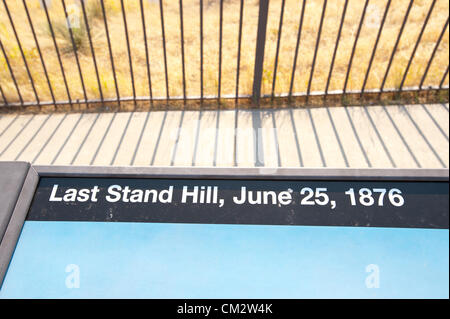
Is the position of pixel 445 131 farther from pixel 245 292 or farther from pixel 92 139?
pixel 92 139

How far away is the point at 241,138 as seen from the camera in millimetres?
2861

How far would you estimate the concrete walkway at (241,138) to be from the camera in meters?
2.62

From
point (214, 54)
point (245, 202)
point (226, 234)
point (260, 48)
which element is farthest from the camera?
point (214, 54)

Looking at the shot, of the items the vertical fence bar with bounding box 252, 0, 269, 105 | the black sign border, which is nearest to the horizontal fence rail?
the vertical fence bar with bounding box 252, 0, 269, 105

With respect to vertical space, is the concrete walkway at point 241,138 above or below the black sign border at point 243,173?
above

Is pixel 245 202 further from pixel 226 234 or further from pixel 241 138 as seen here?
pixel 241 138

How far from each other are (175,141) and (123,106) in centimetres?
79

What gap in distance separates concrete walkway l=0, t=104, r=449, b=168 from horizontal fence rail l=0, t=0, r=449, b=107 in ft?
0.82

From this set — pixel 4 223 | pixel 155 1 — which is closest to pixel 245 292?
pixel 4 223

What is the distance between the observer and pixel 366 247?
1.03m

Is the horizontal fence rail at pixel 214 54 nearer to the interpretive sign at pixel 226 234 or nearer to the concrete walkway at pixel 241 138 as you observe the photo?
the concrete walkway at pixel 241 138

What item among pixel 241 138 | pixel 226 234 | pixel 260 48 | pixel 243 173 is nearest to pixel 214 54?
pixel 260 48

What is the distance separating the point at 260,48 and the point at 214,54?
141 cm

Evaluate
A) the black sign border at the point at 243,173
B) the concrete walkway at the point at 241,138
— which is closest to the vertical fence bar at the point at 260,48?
the concrete walkway at the point at 241,138
